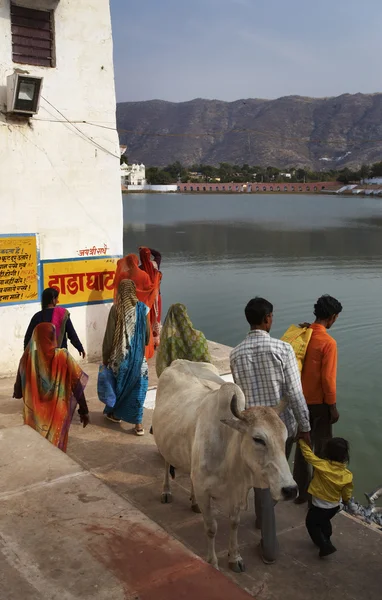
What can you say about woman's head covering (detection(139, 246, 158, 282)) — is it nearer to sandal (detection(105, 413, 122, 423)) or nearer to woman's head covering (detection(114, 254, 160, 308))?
woman's head covering (detection(114, 254, 160, 308))

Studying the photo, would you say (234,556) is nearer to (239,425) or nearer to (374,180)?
(239,425)

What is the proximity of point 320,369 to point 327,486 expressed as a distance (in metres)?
0.78

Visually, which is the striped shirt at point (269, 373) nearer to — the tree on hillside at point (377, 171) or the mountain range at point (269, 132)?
the tree on hillside at point (377, 171)

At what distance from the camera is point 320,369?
394 cm

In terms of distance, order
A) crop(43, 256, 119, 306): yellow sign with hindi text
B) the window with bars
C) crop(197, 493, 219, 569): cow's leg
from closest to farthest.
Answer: crop(197, 493, 219, 569): cow's leg < the window with bars < crop(43, 256, 119, 306): yellow sign with hindi text

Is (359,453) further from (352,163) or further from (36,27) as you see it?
(352,163)

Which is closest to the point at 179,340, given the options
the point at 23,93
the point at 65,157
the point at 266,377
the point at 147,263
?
the point at 266,377

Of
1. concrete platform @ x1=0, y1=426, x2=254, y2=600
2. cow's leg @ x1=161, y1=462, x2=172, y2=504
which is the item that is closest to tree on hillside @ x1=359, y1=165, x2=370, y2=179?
cow's leg @ x1=161, y1=462, x2=172, y2=504

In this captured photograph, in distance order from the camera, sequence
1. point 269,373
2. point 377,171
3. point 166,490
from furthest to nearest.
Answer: point 377,171
point 166,490
point 269,373

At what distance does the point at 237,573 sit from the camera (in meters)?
3.42

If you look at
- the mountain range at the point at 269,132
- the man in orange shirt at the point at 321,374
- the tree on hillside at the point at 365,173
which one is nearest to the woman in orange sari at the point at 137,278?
the man in orange shirt at the point at 321,374

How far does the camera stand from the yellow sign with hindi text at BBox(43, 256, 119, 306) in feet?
22.8

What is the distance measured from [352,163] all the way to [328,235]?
12013 centimetres

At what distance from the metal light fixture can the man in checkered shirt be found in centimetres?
385
